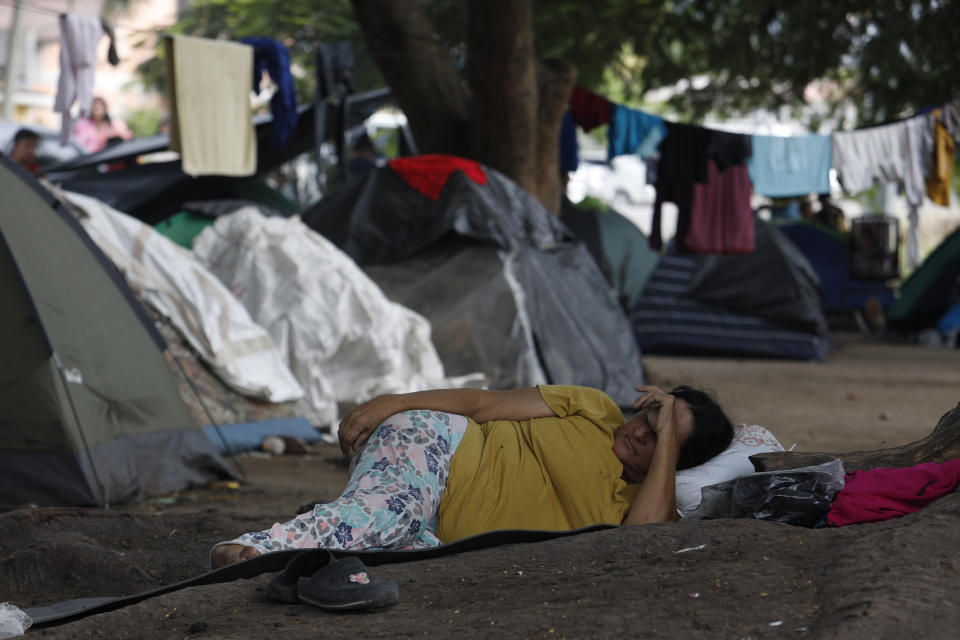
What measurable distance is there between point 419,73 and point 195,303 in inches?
120

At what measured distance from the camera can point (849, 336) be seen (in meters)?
15.6

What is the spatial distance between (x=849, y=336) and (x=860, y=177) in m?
5.35

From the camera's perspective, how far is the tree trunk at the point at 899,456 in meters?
3.25

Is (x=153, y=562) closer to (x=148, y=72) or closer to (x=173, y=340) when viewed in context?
(x=173, y=340)

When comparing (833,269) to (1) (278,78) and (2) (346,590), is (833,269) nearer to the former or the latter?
(1) (278,78)

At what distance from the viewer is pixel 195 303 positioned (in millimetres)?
6258

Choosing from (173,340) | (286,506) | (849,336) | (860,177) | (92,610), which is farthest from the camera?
(849,336)

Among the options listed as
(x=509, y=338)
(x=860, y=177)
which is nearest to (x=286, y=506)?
(x=509, y=338)

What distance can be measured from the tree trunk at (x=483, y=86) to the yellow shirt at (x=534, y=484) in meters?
5.38

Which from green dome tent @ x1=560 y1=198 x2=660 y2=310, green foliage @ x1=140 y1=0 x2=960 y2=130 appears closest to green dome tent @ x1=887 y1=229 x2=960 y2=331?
green foliage @ x1=140 y1=0 x2=960 y2=130

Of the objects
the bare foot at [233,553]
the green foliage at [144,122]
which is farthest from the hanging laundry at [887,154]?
the green foliage at [144,122]

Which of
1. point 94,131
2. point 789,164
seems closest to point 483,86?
point 789,164

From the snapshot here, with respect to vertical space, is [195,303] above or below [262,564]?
below

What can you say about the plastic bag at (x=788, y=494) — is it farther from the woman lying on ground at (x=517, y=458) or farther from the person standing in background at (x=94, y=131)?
the person standing in background at (x=94, y=131)
